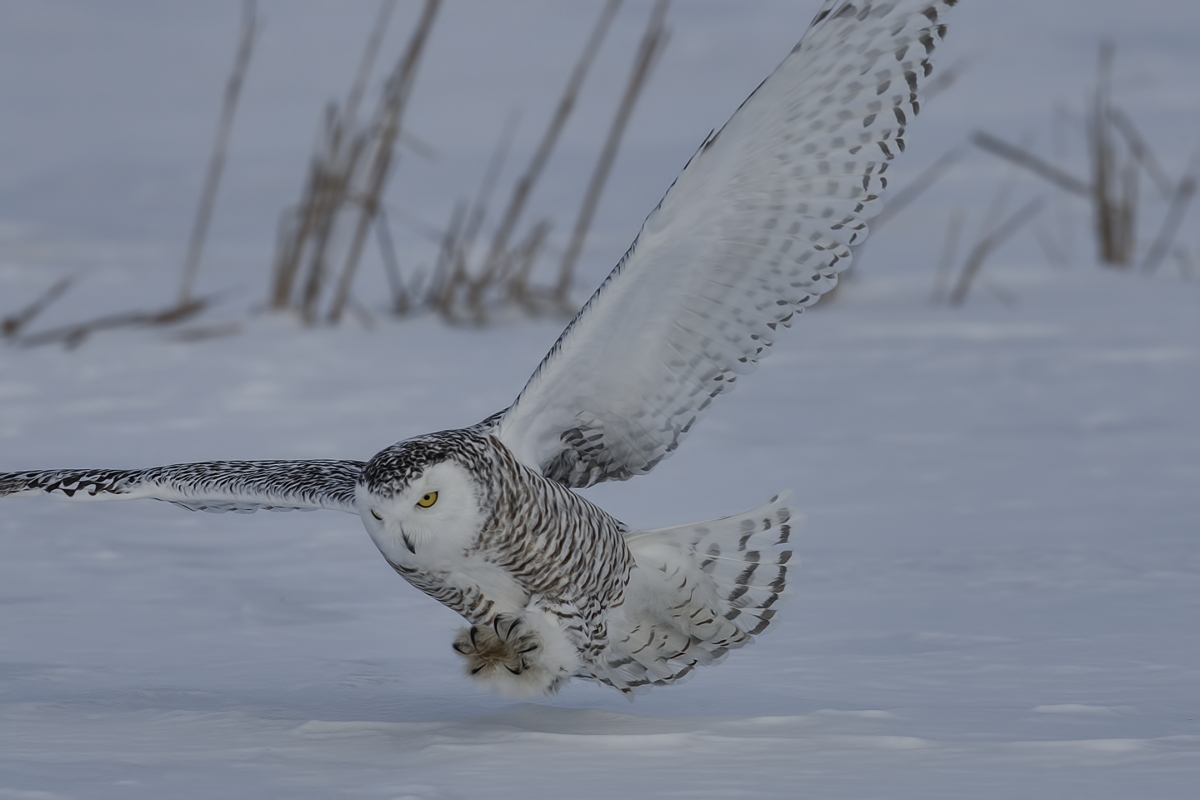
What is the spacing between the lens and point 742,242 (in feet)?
11.8

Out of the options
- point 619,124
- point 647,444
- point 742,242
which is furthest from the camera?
point 619,124

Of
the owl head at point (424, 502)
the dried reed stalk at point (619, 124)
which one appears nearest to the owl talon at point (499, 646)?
the owl head at point (424, 502)

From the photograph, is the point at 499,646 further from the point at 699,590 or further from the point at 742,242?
the point at 742,242

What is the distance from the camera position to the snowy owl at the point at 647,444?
3320 mm

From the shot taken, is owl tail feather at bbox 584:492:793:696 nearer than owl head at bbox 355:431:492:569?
No

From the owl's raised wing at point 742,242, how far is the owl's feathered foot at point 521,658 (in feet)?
1.66

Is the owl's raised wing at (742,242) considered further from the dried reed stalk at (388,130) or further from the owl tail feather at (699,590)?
the dried reed stalk at (388,130)

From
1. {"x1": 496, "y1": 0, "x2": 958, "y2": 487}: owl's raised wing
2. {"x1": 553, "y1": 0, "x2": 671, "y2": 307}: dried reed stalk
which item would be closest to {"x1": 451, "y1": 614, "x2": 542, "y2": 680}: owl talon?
{"x1": 496, "y1": 0, "x2": 958, "y2": 487}: owl's raised wing

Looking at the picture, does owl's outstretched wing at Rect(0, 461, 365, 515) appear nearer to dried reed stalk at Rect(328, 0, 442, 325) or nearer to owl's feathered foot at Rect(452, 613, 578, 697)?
owl's feathered foot at Rect(452, 613, 578, 697)

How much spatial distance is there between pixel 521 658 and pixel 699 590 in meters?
0.58

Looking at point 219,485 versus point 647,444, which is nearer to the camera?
point 219,485

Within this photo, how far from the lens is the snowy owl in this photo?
3320mm

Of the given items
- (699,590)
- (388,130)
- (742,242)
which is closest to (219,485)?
(699,590)

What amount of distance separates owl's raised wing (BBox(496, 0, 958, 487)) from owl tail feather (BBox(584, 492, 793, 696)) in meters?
0.27
